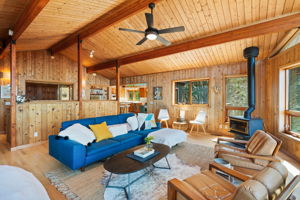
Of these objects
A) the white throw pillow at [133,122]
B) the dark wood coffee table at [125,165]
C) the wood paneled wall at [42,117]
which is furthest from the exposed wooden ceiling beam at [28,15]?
the white throw pillow at [133,122]

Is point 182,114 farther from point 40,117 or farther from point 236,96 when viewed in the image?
point 40,117

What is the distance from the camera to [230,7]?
2906 millimetres

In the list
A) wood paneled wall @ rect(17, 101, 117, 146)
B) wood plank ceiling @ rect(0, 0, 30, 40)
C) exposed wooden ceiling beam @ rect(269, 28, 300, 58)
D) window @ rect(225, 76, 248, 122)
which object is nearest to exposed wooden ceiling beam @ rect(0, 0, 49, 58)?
wood plank ceiling @ rect(0, 0, 30, 40)

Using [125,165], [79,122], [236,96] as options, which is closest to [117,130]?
[79,122]

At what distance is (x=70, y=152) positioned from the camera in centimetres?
243

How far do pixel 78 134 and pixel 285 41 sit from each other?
18.2 ft

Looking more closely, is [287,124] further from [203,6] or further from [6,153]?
[6,153]

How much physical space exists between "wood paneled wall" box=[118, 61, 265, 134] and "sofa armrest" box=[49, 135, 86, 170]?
4.65 m

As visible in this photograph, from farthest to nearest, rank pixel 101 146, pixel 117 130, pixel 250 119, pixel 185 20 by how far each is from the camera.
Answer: pixel 250 119 < pixel 117 130 < pixel 185 20 < pixel 101 146

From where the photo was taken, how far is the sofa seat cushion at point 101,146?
2.69 meters

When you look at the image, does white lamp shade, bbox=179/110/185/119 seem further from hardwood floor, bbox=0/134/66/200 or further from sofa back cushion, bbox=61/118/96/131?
hardwood floor, bbox=0/134/66/200

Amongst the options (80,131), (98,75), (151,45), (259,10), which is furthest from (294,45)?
(98,75)

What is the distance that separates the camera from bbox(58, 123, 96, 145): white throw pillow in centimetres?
278

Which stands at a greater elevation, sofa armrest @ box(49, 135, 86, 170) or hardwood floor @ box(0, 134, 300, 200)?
sofa armrest @ box(49, 135, 86, 170)
